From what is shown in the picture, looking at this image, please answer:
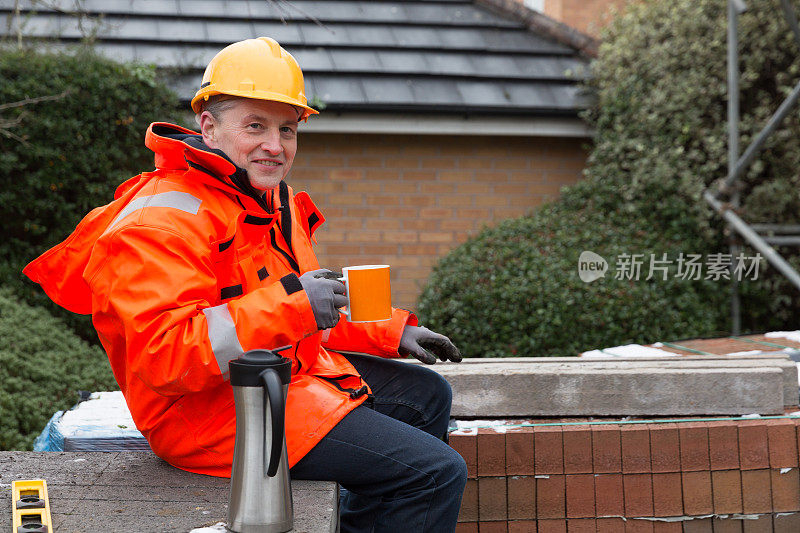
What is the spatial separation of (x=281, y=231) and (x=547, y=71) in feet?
18.6

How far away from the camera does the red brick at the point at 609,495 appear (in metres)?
3.09

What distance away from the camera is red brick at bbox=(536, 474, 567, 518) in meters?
3.08

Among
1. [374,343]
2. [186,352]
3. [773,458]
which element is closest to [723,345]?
[773,458]

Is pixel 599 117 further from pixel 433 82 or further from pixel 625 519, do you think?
pixel 625 519

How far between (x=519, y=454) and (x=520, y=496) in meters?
0.16

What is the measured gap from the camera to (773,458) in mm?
3150

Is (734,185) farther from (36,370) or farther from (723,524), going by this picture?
(36,370)

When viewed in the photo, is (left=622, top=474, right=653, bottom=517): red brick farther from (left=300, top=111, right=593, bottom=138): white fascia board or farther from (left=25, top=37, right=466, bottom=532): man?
(left=300, top=111, right=593, bottom=138): white fascia board

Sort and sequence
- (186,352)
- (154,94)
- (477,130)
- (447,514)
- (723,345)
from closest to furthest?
1. (186,352)
2. (447,514)
3. (723,345)
4. (154,94)
5. (477,130)

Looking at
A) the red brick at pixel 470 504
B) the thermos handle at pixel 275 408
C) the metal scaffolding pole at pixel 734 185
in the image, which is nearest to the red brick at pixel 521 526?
the red brick at pixel 470 504

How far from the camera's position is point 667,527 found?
10.2 ft

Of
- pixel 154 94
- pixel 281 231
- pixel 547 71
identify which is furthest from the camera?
pixel 547 71

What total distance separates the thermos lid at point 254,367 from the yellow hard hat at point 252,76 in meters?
0.78

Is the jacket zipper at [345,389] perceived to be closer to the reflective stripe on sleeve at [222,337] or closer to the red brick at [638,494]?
the reflective stripe on sleeve at [222,337]
